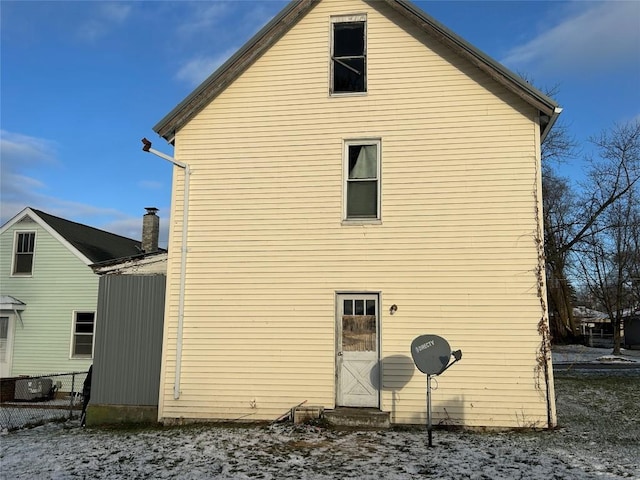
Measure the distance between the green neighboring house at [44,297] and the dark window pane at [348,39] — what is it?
40.6 ft

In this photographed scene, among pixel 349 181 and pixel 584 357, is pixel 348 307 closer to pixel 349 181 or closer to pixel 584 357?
pixel 349 181

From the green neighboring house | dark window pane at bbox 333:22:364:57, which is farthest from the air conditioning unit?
dark window pane at bbox 333:22:364:57

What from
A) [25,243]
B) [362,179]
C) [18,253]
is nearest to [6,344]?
[18,253]

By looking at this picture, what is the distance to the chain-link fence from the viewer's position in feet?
44.4

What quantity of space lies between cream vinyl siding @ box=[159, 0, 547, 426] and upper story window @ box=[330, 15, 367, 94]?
179 mm

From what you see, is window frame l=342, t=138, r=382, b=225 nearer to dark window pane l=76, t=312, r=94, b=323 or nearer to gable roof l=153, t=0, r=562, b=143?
gable roof l=153, t=0, r=562, b=143

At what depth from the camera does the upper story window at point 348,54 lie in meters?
10.5

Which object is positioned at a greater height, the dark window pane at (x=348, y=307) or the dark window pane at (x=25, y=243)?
the dark window pane at (x=25, y=243)


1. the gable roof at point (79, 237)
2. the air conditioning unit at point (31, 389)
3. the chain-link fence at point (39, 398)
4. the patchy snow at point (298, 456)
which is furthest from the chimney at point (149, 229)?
the patchy snow at point (298, 456)

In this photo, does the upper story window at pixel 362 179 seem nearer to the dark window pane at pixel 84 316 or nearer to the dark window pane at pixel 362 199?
the dark window pane at pixel 362 199

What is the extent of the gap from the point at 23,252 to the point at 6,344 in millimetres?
A: 3363

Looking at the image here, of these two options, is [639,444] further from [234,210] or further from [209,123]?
[209,123]

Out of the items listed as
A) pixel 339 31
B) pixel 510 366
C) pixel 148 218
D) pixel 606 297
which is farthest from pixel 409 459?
pixel 606 297

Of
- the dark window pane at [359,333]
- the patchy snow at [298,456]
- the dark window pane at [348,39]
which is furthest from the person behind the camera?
the dark window pane at [348,39]
